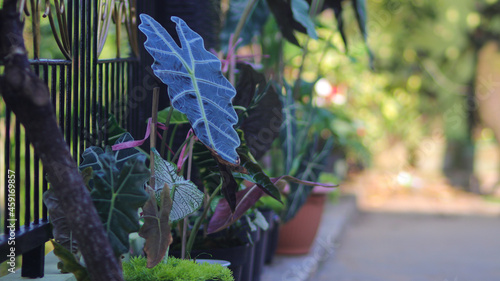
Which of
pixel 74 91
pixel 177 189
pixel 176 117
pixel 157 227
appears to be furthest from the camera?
pixel 176 117

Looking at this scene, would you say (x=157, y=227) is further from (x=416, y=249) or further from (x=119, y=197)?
(x=416, y=249)

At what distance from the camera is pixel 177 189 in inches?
65.4

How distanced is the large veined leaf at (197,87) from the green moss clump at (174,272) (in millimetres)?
333

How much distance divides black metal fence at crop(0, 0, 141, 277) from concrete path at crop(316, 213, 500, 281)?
7.15 feet

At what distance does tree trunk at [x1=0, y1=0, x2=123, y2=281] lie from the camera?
1.17m

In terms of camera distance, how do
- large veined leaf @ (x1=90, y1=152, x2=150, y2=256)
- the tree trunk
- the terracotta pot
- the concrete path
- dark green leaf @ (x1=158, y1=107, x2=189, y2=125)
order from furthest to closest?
1. the concrete path
2. the terracotta pot
3. dark green leaf @ (x1=158, y1=107, x2=189, y2=125)
4. large veined leaf @ (x1=90, y1=152, x2=150, y2=256)
5. the tree trunk

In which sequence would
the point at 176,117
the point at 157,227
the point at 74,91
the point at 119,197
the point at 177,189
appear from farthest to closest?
the point at 176,117, the point at 74,91, the point at 177,189, the point at 157,227, the point at 119,197

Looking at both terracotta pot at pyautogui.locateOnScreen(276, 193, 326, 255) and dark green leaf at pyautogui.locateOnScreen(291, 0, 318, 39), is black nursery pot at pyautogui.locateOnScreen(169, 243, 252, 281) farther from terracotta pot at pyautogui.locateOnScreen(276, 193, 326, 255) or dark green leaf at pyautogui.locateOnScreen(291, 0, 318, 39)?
terracotta pot at pyautogui.locateOnScreen(276, 193, 326, 255)

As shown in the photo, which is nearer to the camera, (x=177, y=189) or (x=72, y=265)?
(x=72, y=265)

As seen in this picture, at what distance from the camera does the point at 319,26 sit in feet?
11.8

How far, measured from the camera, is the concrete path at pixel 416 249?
4148 millimetres

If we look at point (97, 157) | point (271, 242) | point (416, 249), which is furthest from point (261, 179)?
point (416, 249)

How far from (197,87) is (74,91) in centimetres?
46

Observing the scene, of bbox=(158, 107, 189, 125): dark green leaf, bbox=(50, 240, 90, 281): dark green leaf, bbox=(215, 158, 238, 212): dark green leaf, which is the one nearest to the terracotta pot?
bbox=(158, 107, 189, 125): dark green leaf
